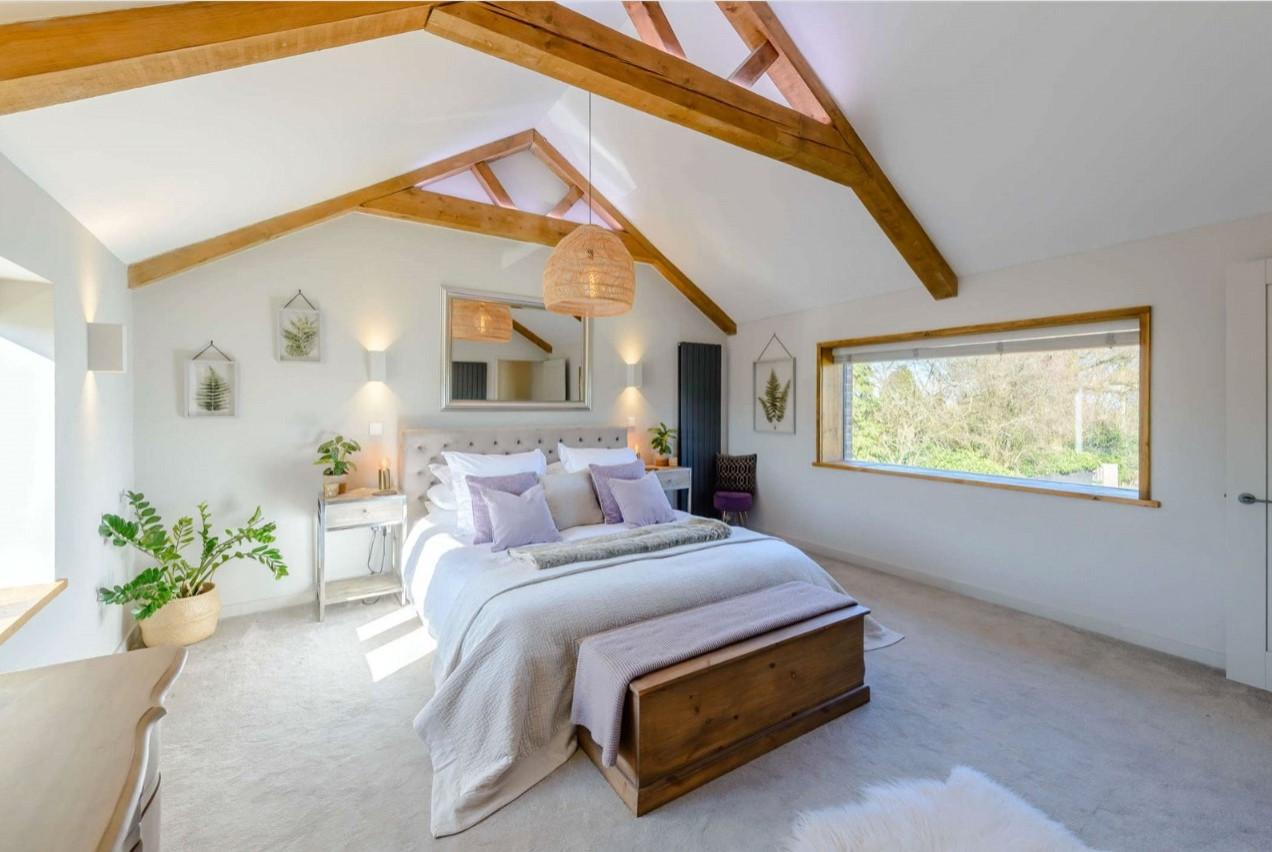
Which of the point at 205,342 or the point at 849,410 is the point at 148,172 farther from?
the point at 849,410

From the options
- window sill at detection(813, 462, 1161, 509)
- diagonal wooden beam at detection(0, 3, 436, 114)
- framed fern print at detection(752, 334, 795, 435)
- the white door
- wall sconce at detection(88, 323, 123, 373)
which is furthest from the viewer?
framed fern print at detection(752, 334, 795, 435)

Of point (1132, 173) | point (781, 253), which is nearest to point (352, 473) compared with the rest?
point (781, 253)

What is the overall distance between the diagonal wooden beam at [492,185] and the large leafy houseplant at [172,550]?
2.85 meters

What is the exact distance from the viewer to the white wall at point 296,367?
330 cm

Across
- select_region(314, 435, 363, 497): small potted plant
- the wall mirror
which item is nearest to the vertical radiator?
the wall mirror

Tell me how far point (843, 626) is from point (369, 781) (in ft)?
6.54

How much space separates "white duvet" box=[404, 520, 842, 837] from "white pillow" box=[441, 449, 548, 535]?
540 millimetres

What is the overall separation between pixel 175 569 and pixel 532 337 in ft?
9.31

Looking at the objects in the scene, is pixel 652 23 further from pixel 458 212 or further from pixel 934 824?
pixel 934 824

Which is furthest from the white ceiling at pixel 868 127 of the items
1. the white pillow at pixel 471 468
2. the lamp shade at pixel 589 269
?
the white pillow at pixel 471 468

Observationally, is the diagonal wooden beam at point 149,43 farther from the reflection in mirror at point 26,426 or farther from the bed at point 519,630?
the bed at point 519,630

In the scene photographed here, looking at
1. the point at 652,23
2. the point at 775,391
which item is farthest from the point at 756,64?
the point at 775,391

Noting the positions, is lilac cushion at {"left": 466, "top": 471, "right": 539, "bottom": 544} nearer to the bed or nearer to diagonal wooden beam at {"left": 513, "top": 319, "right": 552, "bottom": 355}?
the bed

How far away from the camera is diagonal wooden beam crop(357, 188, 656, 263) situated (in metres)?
3.84
